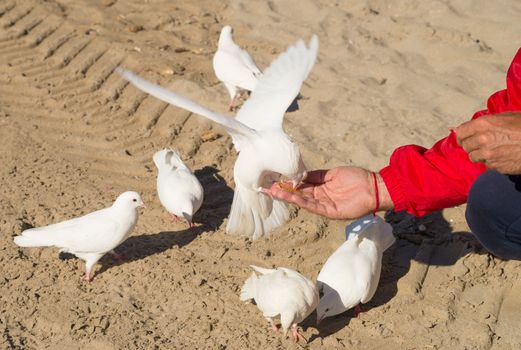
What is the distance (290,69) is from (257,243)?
110 centimetres

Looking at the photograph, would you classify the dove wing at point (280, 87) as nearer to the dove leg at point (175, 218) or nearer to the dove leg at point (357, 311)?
the dove leg at point (175, 218)

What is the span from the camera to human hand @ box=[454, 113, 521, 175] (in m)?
2.78

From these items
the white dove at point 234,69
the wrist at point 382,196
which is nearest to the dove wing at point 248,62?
the white dove at point 234,69

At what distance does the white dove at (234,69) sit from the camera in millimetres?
5762

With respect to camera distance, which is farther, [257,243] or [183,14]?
[183,14]

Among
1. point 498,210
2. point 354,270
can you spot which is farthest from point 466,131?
point 354,270

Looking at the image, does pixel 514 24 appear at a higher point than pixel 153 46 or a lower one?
higher

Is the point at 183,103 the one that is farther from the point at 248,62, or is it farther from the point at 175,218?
the point at 248,62

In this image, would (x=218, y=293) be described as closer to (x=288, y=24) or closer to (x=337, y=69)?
(x=337, y=69)

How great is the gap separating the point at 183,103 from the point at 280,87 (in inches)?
42.1

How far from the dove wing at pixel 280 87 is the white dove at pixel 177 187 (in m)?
0.66

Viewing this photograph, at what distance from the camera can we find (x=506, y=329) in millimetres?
3809

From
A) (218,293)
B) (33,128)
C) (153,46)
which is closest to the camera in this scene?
(218,293)

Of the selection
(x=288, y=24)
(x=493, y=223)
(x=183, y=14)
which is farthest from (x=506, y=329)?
(x=183, y=14)
